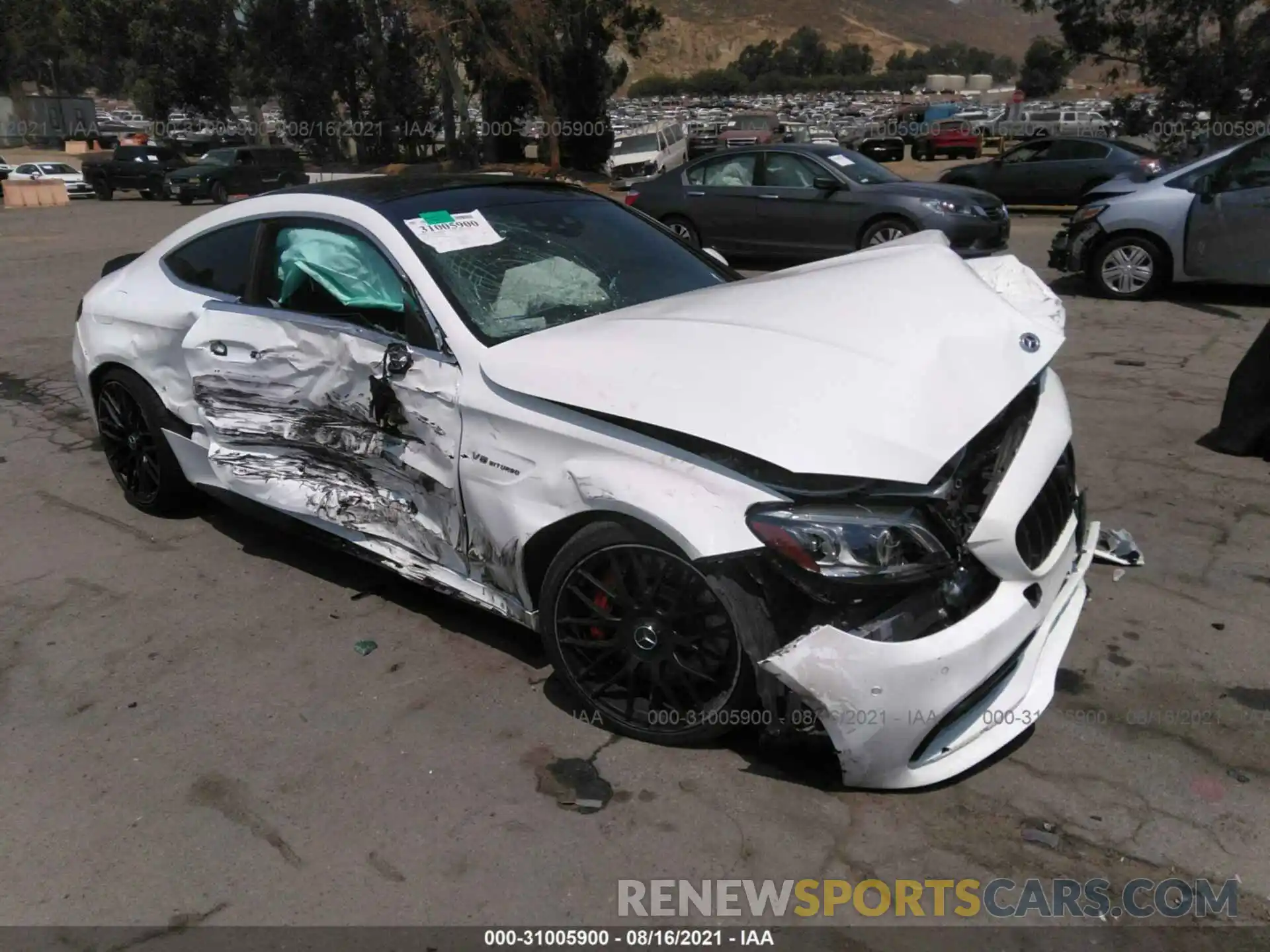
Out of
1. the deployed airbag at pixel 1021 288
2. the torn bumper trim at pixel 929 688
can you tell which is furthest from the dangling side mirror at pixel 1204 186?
the torn bumper trim at pixel 929 688

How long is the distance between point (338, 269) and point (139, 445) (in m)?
1.77

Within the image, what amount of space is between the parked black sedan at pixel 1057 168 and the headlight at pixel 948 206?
25.0 feet

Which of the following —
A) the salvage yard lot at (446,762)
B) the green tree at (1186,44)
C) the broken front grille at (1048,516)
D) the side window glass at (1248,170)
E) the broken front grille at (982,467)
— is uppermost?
the green tree at (1186,44)

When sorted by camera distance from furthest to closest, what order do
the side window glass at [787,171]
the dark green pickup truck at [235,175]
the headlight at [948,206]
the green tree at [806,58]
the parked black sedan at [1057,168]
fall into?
the green tree at [806,58], the dark green pickup truck at [235,175], the parked black sedan at [1057,168], the side window glass at [787,171], the headlight at [948,206]

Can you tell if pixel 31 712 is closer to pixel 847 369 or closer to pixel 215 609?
pixel 215 609

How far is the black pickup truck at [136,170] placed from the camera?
101 feet

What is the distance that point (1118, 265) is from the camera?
9984mm

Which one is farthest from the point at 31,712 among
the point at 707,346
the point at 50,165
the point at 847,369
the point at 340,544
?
the point at 50,165

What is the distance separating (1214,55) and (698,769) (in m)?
22.7

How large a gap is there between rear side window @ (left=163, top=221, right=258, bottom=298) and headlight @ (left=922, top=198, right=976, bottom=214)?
8.80m

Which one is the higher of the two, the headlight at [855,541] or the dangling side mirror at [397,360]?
the dangling side mirror at [397,360]

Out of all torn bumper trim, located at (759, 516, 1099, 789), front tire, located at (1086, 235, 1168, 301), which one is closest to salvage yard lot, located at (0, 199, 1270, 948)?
torn bumper trim, located at (759, 516, 1099, 789)
